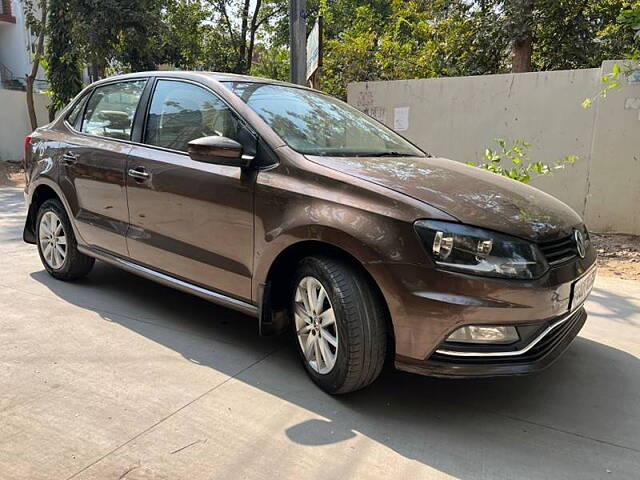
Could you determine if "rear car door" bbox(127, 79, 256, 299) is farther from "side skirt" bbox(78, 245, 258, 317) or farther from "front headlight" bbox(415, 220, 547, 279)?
"front headlight" bbox(415, 220, 547, 279)

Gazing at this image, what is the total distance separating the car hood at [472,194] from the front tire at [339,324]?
51 cm

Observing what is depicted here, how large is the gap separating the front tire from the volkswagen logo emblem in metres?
1.11

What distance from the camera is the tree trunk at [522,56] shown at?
966 centimetres

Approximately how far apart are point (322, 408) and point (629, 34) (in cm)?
891

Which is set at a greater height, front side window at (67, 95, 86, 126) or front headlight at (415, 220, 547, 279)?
front side window at (67, 95, 86, 126)

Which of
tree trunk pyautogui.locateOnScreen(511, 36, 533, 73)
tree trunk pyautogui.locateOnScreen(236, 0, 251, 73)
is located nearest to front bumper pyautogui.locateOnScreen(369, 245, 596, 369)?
tree trunk pyautogui.locateOnScreen(511, 36, 533, 73)

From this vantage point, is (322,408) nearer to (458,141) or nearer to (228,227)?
(228,227)

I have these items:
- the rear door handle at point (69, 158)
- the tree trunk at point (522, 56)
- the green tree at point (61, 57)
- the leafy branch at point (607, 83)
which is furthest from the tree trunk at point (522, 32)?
the green tree at point (61, 57)

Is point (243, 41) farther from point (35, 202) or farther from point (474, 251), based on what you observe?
point (474, 251)

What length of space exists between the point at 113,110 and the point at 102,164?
0.50m

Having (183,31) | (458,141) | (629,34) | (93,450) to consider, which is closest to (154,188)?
(93,450)

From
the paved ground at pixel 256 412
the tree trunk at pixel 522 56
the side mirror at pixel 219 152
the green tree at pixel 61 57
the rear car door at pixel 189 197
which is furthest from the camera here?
the green tree at pixel 61 57

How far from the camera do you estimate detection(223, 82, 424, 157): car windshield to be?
3.20 m

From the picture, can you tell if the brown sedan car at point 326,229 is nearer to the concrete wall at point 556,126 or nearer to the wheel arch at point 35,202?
the wheel arch at point 35,202
